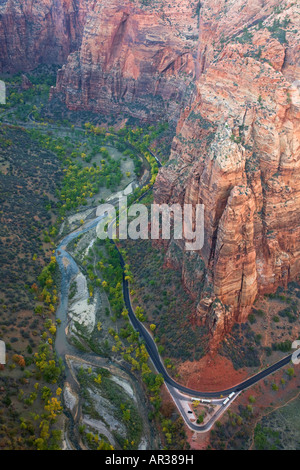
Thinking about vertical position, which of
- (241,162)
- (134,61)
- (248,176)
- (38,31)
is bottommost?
(248,176)

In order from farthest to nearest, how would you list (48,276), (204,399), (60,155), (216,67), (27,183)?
(60,155)
(27,183)
(48,276)
(216,67)
(204,399)

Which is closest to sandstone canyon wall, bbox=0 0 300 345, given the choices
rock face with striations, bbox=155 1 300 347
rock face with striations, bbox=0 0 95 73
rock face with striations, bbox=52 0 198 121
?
rock face with striations, bbox=155 1 300 347

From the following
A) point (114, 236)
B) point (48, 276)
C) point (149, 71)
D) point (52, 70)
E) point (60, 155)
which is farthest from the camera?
point (52, 70)

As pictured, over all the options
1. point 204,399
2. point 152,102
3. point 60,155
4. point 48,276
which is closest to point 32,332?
point 48,276

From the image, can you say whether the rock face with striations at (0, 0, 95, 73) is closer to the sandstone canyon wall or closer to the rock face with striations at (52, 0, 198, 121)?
the rock face with striations at (52, 0, 198, 121)

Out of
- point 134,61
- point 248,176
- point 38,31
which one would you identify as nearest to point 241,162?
point 248,176

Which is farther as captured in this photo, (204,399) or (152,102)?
(152,102)

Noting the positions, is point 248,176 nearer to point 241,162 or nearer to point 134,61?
point 241,162

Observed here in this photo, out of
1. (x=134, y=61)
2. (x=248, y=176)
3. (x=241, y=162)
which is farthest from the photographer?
(x=134, y=61)

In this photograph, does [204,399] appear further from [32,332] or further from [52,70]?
[52,70]

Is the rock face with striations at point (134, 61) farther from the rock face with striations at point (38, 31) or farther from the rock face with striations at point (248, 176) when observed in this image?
the rock face with striations at point (248, 176)
